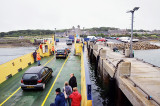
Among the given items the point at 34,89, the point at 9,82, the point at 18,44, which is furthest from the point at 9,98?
the point at 18,44

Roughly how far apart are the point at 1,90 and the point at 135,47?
45411 millimetres

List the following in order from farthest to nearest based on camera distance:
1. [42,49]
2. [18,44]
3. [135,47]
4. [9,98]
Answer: [18,44] → [135,47] → [42,49] → [9,98]

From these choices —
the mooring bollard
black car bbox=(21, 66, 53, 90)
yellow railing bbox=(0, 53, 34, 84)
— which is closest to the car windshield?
black car bbox=(21, 66, 53, 90)

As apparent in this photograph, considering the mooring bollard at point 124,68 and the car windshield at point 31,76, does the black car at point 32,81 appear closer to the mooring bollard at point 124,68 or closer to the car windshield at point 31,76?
the car windshield at point 31,76

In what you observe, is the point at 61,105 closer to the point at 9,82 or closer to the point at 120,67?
the point at 120,67

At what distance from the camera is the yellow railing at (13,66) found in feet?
32.5

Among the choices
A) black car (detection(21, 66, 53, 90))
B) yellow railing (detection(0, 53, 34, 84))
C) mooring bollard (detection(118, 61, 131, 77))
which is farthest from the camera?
yellow railing (detection(0, 53, 34, 84))

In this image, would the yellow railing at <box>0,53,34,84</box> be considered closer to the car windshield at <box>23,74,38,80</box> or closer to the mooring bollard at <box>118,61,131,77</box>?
the car windshield at <box>23,74,38,80</box>

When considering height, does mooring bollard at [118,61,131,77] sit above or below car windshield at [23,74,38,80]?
above

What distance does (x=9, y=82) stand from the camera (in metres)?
9.73

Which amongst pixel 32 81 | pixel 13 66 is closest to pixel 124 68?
pixel 32 81

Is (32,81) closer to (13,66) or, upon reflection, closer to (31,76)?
(31,76)

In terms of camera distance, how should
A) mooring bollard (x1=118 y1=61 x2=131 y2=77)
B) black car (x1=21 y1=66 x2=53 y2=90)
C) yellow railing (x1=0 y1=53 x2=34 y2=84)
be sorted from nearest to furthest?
mooring bollard (x1=118 y1=61 x2=131 y2=77) → black car (x1=21 y1=66 x2=53 y2=90) → yellow railing (x1=0 y1=53 x2=34 y2=84)

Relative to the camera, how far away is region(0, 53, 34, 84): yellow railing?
9906 mm
